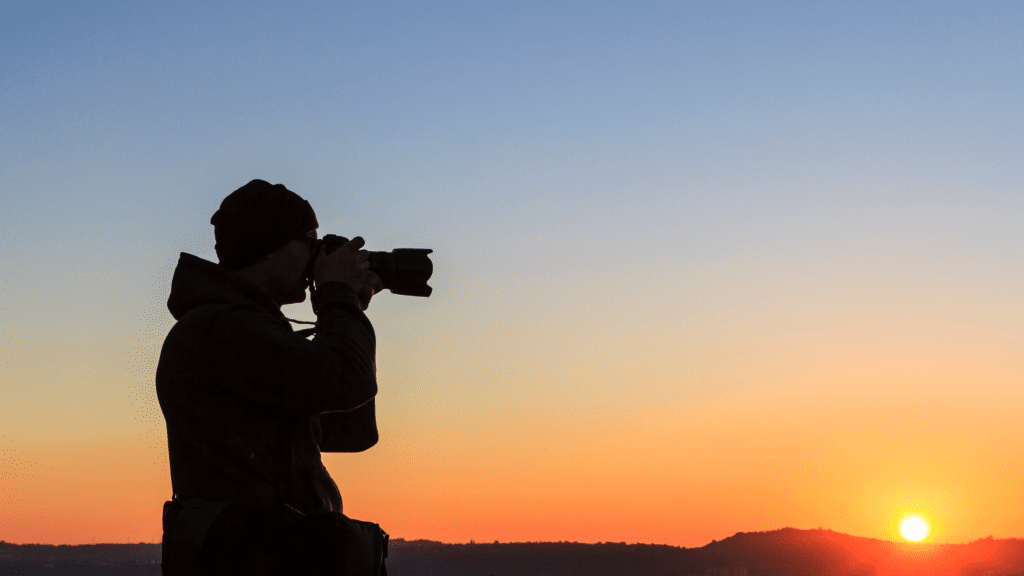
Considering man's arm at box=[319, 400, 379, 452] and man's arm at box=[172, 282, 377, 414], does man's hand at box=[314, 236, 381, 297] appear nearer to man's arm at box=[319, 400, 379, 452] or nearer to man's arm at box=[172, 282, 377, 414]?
man's arm at box=[172, 282, 377, 414]

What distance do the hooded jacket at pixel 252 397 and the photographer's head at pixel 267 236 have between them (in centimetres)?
25

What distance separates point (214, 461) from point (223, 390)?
9.4 inches

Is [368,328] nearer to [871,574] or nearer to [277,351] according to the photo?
[277,351]

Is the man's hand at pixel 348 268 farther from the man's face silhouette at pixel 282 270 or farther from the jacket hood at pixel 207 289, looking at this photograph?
the jacket hood at pixel 207 289

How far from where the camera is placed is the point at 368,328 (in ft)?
12.5

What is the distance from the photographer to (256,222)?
3922 mm

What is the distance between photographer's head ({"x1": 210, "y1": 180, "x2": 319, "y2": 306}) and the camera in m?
3.93

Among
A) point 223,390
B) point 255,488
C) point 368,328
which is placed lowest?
point 255,488

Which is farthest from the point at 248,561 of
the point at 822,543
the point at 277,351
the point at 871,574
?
the point at 822,543

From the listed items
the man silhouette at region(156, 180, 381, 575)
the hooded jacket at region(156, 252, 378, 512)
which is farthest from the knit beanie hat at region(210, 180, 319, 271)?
the hooded jacket at region(156, 252, 378, 512)

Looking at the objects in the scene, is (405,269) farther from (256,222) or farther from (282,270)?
(256,222)

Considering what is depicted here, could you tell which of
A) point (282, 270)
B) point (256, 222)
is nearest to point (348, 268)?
point (282, 270)

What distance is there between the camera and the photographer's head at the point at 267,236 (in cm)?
393

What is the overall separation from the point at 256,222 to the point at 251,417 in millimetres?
769
